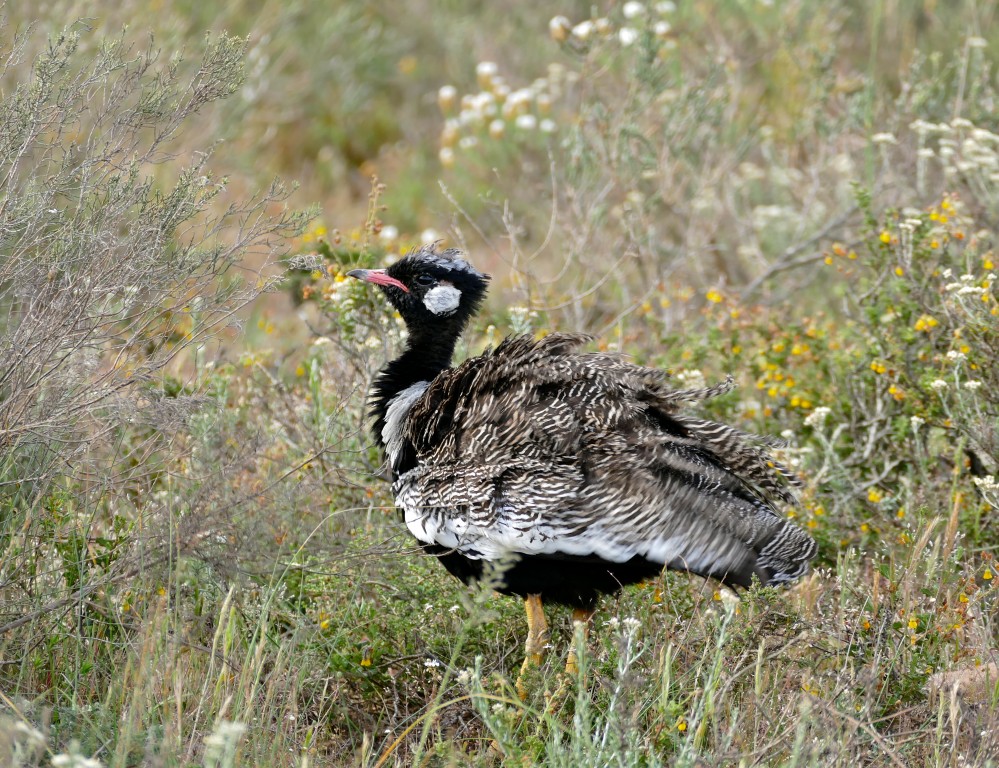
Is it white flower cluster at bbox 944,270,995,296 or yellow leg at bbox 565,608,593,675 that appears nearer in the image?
yellow leg at bbox 565,608,593,675

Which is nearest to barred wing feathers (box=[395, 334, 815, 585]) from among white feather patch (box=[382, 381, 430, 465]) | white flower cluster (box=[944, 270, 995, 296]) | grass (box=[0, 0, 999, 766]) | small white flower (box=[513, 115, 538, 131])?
white feather patch (box=[382, 381, 430, 465])

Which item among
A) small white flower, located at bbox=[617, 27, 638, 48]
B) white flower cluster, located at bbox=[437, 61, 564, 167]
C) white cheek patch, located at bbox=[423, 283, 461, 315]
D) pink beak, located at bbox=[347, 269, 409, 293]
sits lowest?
white flower cluster, located at bbox=[437, 61, 564, 167]

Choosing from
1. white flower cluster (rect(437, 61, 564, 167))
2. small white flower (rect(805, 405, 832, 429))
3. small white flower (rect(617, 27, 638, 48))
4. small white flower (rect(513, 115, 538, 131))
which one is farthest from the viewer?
white flower cluster (rect(437, 61, 564, 167))

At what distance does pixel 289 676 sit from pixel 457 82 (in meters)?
7.79

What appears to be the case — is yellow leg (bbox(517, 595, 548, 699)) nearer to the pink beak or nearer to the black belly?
the black belly

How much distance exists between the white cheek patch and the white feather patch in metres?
0.28

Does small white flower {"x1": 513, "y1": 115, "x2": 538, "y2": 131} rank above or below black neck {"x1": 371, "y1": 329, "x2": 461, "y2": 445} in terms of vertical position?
below

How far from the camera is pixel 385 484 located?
15.9 feet

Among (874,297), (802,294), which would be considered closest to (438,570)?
(874,297)

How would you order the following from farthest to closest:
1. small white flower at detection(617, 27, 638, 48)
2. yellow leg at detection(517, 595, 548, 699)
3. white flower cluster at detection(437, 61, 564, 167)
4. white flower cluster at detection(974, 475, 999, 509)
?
white flower cluster at detection(437, 61, 564, 167)
small white flower at detection(617, 27, 638, 48)
white flower cluster at detection(974, 475, 999, 509)
yellow leg at detection(517, 595, 548, 699)

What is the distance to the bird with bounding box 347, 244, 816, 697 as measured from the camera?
369cm

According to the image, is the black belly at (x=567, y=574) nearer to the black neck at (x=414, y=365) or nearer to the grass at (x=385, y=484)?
the grass at (x=385, y=484)

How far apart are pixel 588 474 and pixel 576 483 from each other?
6 cm

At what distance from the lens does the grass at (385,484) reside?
329 centimetres
